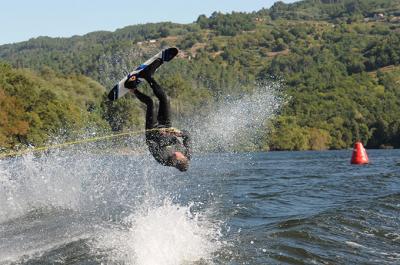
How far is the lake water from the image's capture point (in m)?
8.57

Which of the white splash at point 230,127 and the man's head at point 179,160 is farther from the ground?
the man's head at point 179,160

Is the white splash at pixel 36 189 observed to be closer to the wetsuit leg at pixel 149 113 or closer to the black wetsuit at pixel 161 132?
the black wetsuit at pixel 161 132

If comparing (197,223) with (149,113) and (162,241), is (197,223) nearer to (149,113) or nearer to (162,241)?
(149,113)

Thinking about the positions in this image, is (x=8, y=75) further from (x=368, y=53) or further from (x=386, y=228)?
(x=368, y=53)

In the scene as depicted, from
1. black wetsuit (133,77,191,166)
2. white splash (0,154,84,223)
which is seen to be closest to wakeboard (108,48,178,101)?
black wetsuit (133,77,191,166)

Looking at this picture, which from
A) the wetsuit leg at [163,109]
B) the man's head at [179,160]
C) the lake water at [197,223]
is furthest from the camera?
the wetsuit leg at [163,109]

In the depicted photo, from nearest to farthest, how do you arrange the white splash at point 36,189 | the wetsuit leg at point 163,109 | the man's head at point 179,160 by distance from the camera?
the man's head at point 179,160 < the wetsuit leg at point 163,109 < the white splash at point 36,189

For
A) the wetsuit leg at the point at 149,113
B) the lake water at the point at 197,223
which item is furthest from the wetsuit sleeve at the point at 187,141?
the lake water at the point at 197,223

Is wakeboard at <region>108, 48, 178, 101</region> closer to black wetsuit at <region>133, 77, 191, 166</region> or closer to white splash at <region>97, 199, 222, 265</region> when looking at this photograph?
black wetsuit at <region>133, 77, 191, 166</region>

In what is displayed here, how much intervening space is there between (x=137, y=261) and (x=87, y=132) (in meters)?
50.2

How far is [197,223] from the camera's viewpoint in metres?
10.9

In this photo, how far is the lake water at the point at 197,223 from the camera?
857 centimetres

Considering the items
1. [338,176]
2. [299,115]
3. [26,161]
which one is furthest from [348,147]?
[26,161]

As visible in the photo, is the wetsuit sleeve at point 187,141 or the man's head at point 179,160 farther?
the wetsuit sleeve at point 187,141
